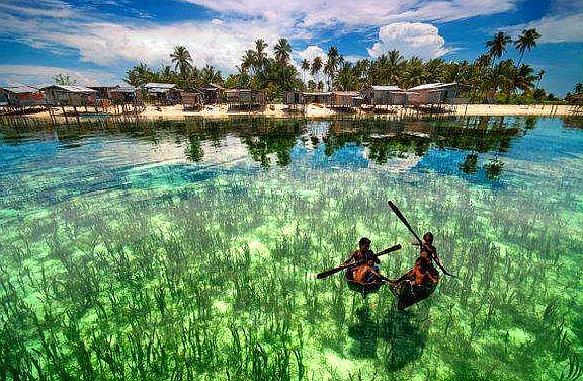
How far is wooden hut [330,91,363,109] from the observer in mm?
54500

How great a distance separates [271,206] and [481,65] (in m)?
86.6

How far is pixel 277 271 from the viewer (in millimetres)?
8227

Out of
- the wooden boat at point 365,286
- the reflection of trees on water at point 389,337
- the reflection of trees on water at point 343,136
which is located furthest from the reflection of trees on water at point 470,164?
the wooden boat at point 365,286

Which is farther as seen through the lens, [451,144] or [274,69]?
[274,69]

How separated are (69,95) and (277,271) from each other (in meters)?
62.0

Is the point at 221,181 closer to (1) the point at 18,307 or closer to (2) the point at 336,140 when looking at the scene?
(1) the point at 18,307

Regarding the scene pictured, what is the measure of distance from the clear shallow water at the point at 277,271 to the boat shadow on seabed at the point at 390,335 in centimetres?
4

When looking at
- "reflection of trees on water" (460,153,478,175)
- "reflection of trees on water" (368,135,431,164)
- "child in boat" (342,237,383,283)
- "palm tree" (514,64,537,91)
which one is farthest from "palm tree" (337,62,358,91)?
"child in boat" (342,237,383,283)

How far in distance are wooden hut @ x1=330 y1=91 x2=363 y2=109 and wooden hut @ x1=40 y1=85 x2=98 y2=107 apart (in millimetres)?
42339

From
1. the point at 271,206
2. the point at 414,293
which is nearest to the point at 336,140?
the point at 271,206

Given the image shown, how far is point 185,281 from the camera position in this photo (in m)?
7.77

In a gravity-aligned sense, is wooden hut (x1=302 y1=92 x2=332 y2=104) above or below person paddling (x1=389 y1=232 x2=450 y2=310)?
above

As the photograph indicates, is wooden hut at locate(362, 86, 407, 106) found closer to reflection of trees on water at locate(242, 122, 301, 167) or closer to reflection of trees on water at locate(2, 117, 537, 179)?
reflection of trees on water at locate(2, 117, 537, 179)

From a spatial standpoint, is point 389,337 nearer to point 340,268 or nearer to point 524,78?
point 340,268
